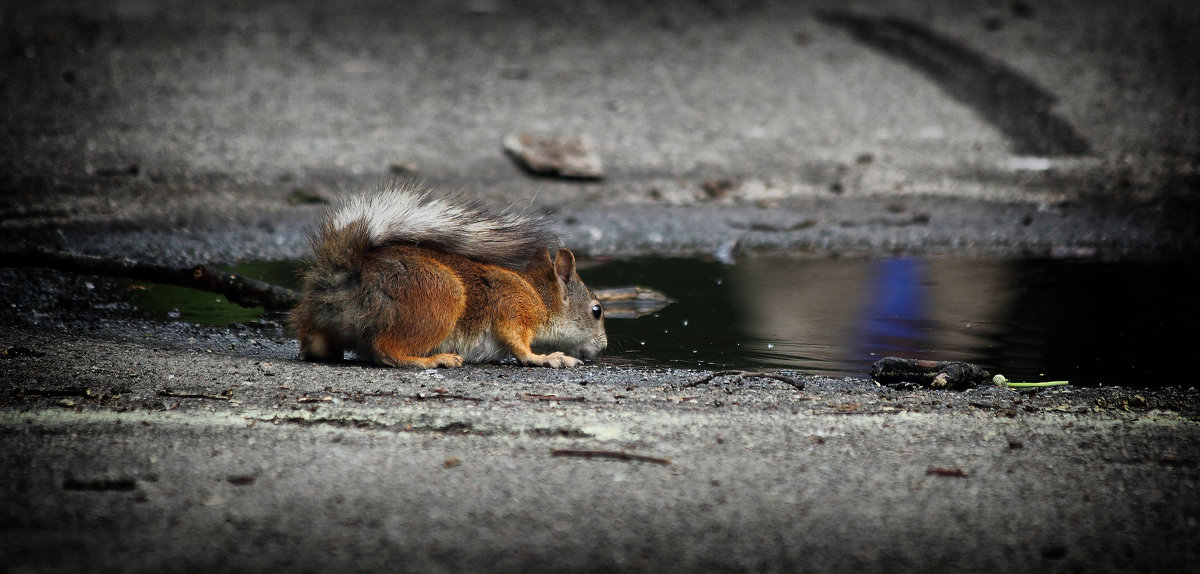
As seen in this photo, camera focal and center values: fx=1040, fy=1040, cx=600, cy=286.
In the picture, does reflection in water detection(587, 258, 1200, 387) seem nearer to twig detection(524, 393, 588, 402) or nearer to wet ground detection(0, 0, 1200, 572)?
wet ground detection(0, 0, 1200, 572)

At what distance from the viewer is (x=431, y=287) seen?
5.00 m

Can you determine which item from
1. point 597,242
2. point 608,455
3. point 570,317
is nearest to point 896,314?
point 570,317

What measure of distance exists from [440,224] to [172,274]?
179 cm

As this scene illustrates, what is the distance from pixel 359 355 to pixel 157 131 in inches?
295

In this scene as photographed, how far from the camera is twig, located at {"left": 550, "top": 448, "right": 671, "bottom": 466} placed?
3.65 m

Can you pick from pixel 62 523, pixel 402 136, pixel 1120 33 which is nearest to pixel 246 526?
pixel 62 523

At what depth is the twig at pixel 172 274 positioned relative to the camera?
19.3ft

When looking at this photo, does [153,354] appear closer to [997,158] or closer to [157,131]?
[157,131]

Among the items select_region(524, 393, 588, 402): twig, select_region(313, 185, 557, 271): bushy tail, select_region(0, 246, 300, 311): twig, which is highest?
select_region(313, 185, 557, 271): bushy tail

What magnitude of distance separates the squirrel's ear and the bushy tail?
17cm

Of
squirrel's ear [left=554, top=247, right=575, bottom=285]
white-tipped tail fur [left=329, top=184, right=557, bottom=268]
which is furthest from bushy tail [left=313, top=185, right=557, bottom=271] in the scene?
squirrel's ear [left=554, top=247, right=575, bottom=285]

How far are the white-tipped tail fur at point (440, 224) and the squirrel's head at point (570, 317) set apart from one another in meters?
0.19

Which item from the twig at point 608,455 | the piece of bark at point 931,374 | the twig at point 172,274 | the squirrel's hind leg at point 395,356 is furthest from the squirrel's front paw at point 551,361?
the twig at point 608,455

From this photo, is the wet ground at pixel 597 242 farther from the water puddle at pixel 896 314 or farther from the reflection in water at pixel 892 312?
the reflection in water at pixel 892 312
